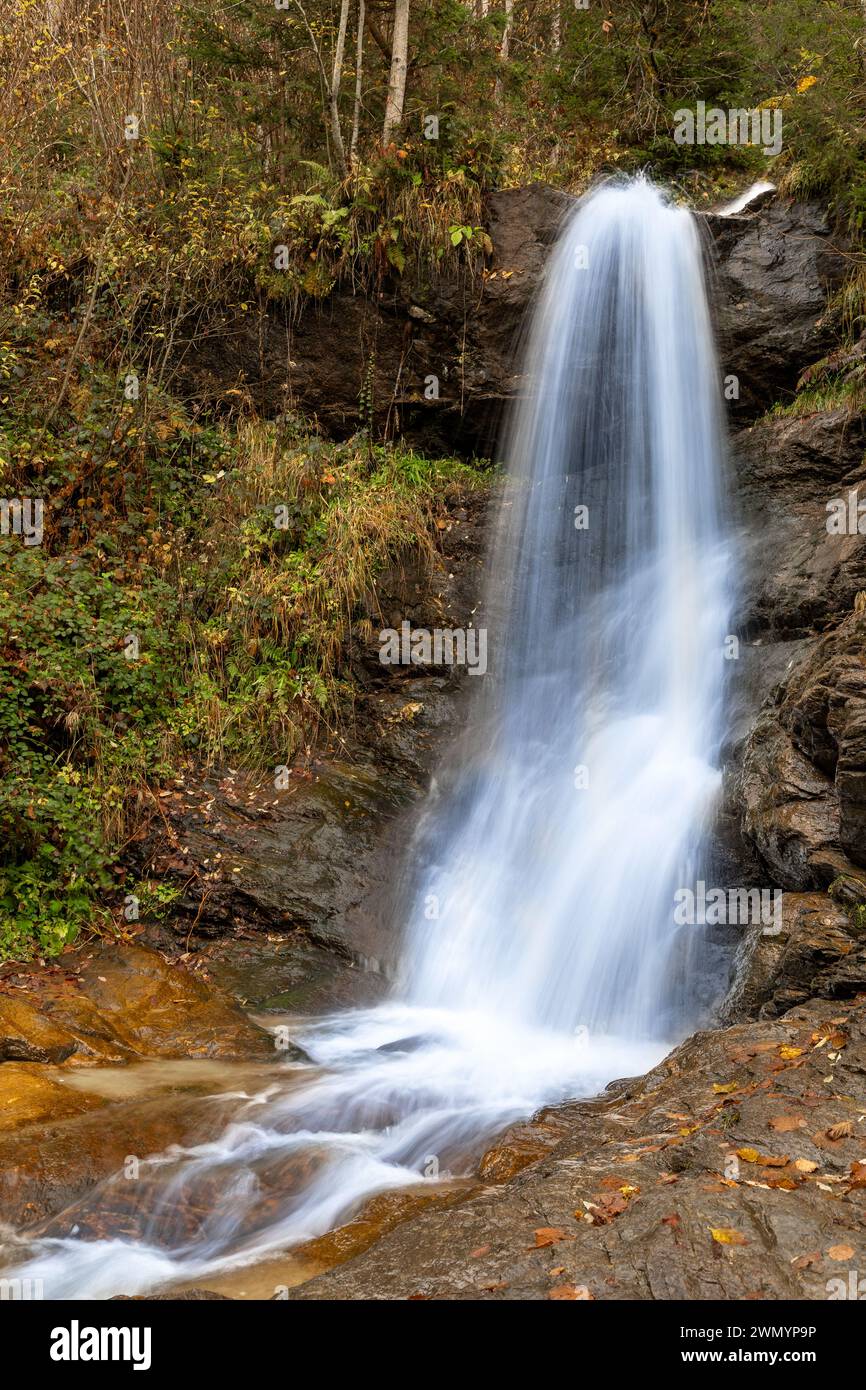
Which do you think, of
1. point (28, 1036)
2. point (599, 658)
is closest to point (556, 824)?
point (599, 658)

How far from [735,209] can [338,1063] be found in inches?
424

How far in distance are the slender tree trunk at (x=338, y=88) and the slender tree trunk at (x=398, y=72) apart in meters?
0.59

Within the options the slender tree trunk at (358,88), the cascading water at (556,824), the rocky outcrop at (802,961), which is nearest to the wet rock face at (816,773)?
the rocky outcrop at (802,961)

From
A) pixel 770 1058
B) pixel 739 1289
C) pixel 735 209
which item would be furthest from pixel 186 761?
pixel 735 209

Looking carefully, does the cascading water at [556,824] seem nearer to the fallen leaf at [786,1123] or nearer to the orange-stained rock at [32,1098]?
the orange-stained rock at [32,1098]

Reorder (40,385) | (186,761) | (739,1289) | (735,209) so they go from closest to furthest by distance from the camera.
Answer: (739,1289), (186,761), (40,385), (735,209)

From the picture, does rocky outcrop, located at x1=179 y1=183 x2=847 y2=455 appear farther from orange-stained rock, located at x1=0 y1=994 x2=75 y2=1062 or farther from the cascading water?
orange-stained rock, located at x1=0 y1=994 x2=75 y2=1062

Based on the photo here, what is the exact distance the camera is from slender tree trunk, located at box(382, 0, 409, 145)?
1190cm

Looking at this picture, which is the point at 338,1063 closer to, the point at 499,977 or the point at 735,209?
the point at 499,977

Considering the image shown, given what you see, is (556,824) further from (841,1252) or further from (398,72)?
(398,72)

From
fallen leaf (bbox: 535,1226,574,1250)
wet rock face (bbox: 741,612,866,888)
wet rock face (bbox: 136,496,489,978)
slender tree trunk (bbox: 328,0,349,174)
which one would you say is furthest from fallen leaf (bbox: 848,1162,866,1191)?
slender tree trunk (bbox: 328,0,349,174)

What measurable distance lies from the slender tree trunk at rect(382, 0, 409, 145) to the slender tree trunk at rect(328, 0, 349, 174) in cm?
59

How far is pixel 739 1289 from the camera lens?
3.07 m

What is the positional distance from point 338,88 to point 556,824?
9926mm
